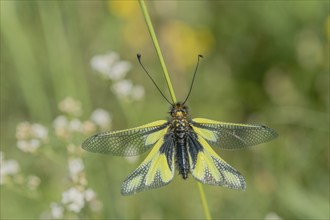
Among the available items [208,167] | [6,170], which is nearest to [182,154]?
[208,167]

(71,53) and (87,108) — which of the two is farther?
(71,53)

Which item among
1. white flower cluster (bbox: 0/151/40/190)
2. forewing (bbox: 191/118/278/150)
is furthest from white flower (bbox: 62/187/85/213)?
forewing (bbox: 191/118/278/150)

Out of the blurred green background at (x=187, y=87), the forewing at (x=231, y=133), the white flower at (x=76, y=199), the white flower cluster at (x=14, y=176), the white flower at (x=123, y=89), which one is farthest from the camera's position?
the blurred green background at (x=187, y=87)

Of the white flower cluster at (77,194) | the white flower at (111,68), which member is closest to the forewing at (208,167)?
the white flower cluster at (77,194)

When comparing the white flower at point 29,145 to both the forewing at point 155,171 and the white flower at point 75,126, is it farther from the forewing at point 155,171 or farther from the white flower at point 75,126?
the forewing at point 155,171

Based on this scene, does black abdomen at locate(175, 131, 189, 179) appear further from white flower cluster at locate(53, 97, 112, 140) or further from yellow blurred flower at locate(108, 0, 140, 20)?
yellow blurred flower at locate(108, 0, 140, 20)

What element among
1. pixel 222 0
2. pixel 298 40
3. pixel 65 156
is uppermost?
pixel 222 0

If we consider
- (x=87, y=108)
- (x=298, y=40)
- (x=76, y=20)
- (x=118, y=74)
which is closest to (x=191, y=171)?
(x=118, y=74)

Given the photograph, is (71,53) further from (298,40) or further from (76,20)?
(298,40)
